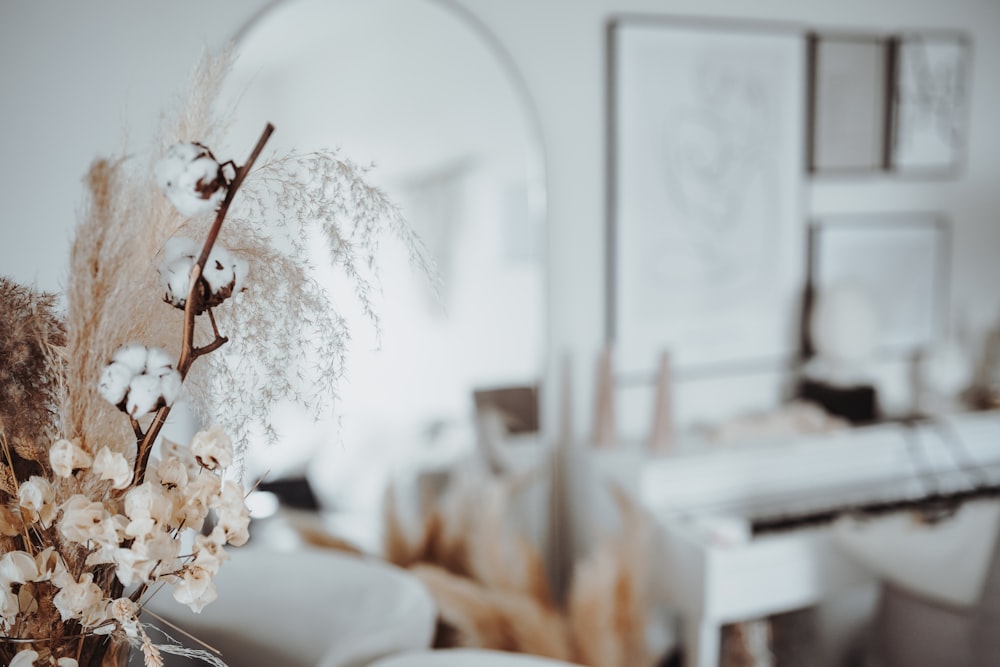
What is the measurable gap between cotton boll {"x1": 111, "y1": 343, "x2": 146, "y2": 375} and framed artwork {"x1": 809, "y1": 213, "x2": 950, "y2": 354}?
2050 millimetres

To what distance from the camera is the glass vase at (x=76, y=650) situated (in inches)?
25.6

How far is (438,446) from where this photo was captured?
1.86 metres

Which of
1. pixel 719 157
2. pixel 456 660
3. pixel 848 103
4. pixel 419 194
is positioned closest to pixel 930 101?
pixel 848 103

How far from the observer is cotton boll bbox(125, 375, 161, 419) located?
0.58 metres

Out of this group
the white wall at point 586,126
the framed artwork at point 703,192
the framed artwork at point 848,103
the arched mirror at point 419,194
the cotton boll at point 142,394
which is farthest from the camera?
the framed artwork at point 848,103

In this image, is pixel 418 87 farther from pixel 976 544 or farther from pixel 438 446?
pixel 976 544

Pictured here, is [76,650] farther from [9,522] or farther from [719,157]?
[719,157]

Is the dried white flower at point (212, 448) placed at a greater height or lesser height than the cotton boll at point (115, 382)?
lesser

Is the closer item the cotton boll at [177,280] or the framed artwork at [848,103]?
the cotton boll at [177,280]

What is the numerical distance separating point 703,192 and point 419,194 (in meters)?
0.81

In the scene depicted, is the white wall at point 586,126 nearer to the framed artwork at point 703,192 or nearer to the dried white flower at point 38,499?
the framed artwork at point 703,192

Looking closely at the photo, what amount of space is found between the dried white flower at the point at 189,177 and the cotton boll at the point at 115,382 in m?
0.13

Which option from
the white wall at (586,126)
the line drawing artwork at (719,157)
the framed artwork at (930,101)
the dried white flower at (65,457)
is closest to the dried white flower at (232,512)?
the dried white flower at (65,457)

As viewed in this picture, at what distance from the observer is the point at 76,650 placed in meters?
0.67
